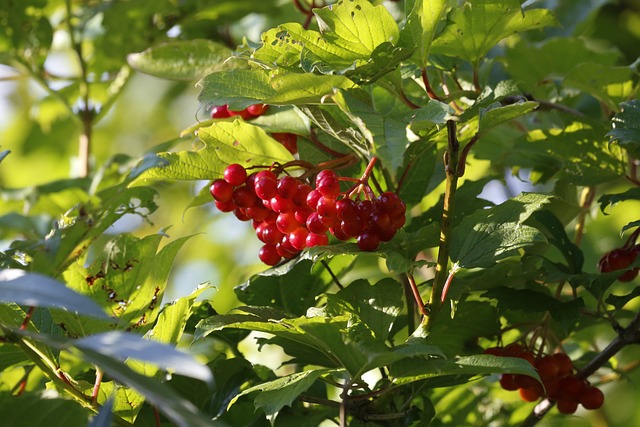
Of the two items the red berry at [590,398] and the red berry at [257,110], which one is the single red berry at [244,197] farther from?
the red berry at [590,398]

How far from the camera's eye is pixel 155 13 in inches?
65.6

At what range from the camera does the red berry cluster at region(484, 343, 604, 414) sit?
103cm

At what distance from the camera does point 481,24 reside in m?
0.94

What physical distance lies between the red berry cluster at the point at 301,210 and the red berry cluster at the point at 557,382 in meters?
0.26

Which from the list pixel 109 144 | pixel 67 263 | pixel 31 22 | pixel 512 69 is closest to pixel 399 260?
pixel 67 263

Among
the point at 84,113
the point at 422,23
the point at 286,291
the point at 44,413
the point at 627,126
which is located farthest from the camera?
the point at 84,113

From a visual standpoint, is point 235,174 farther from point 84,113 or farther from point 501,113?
point 84,113

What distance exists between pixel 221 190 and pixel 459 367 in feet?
1.18

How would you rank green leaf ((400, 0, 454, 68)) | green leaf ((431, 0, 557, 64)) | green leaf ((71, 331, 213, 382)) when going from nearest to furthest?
1. green leaf ((71, 331, 213, 382))
2. green leaf ((400, 0, 454, 68))
3. green leaf ((431, 0, 557, 64))

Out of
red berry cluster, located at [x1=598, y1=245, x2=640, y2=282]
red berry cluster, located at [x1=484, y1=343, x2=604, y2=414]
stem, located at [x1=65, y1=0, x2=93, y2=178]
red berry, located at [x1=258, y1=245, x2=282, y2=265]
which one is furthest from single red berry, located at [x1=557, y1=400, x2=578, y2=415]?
stem, located at [x1=65, y1=0, x2=93, y2=178]

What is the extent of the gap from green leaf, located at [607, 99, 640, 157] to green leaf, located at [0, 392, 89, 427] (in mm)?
625

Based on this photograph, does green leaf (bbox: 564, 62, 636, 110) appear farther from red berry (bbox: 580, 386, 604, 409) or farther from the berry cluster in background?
red berry (bbox: 580, 386, 604, 409)

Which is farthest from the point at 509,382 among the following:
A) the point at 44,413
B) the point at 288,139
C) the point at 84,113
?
the point at 84,113

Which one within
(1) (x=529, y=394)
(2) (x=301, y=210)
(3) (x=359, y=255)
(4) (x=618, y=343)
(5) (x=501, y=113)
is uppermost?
(5) (x=501, y=113)
